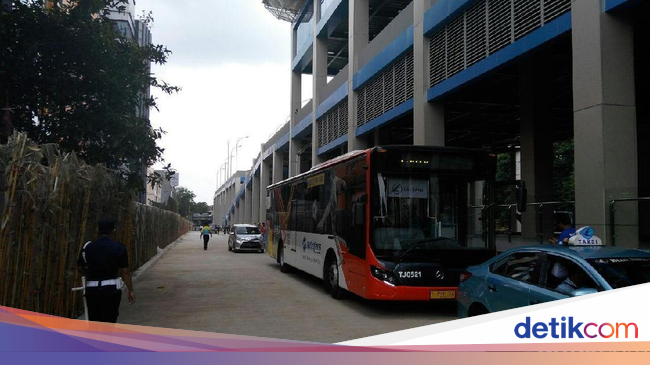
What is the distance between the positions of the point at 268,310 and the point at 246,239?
67.3 ft

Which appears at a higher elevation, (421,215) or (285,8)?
(285,8)

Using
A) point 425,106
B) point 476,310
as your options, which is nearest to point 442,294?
point 476,310

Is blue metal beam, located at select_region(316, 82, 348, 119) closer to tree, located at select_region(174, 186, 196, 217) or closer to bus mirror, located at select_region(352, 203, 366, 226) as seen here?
bus mirror, located at select_region(352, 203, 366, 226)

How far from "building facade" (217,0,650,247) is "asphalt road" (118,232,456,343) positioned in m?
4.21

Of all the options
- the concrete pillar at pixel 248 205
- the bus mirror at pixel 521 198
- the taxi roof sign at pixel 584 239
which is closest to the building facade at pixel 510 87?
the bus mirror at pixel 521 198

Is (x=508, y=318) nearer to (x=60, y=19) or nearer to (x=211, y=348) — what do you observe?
(x=211, y=348)

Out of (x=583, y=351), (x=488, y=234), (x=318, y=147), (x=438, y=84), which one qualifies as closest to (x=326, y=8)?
(x=318, y=147)

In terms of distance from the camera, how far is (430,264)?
10.2 m

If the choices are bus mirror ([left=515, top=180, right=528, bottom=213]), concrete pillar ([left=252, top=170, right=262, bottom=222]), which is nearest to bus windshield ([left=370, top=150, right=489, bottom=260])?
bus mirror ([left=515, top=180, right=528, bottom=213])

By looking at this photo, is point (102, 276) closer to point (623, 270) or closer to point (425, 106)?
point (623, 270)

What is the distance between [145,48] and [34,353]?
915 cm

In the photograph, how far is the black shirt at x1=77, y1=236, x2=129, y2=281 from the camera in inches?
239

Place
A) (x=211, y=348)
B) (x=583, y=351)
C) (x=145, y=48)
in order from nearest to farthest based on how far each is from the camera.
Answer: (x=583, y=351) → (x=211, y=348) → (x=145, y=48)

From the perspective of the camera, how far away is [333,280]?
12.7 meters
